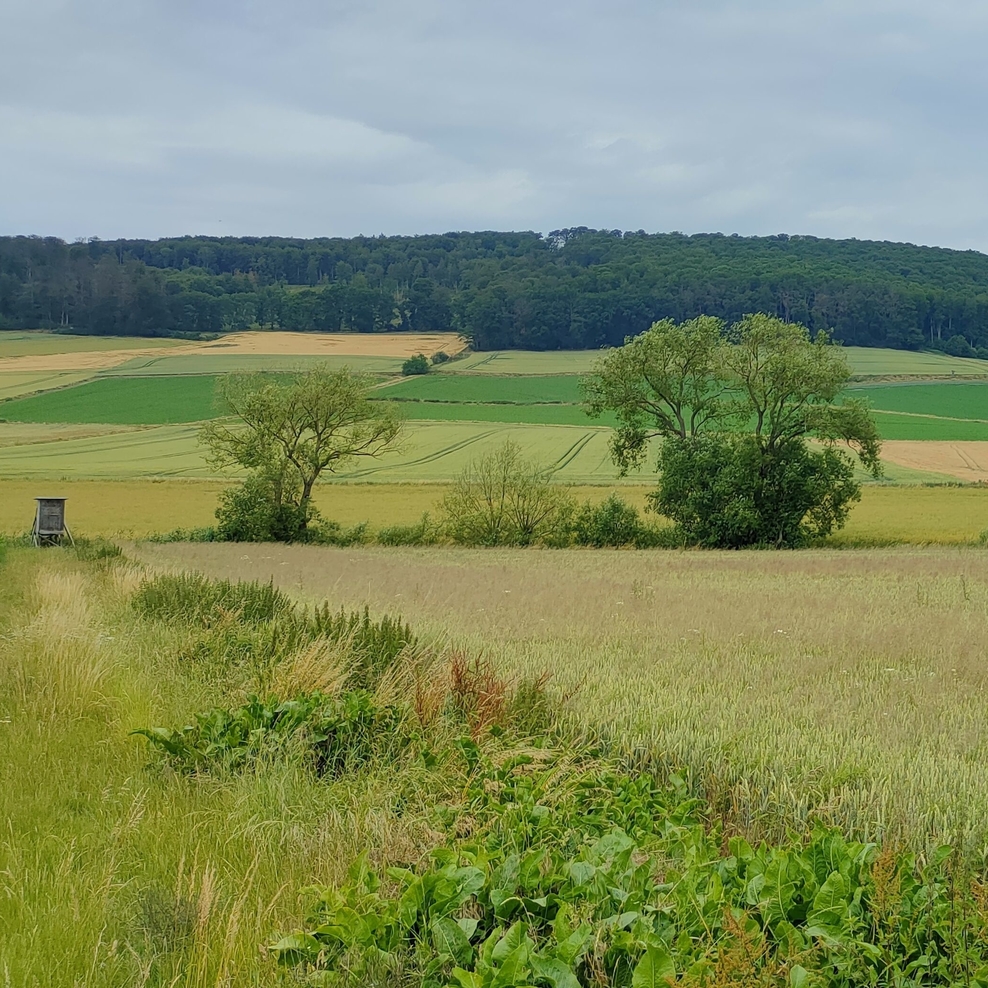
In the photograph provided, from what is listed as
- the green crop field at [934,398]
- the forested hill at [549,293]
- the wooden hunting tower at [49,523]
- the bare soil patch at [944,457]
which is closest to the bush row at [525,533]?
the wooden hunting tower at [49,523]

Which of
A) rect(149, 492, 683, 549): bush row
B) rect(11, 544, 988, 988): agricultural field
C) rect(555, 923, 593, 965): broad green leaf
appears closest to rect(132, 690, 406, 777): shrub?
rect(11, 544, 988, 988): agricultural field

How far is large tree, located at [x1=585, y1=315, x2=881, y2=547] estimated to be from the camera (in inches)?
1561

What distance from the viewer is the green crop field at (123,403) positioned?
296 ft

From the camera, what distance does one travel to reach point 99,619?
37.1ft

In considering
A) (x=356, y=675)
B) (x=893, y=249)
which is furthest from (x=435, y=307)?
(x=356, y=675)

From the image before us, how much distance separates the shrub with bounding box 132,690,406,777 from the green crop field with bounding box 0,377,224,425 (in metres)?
80.7

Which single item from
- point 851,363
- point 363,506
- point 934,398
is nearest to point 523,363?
point 851,363

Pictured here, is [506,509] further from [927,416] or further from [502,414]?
[927,416]

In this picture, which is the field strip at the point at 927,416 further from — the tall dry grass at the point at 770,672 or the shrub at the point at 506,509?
the tall dry grass at the point at 770,672

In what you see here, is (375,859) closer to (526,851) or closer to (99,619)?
(526,851)

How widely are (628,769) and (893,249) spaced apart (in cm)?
19823

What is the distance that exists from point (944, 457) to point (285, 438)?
4895 centimetres

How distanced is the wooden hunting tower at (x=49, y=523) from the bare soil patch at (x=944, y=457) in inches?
2046

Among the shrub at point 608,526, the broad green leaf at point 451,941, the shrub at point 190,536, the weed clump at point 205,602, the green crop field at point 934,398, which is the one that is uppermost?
the green crop field at point 934,398
